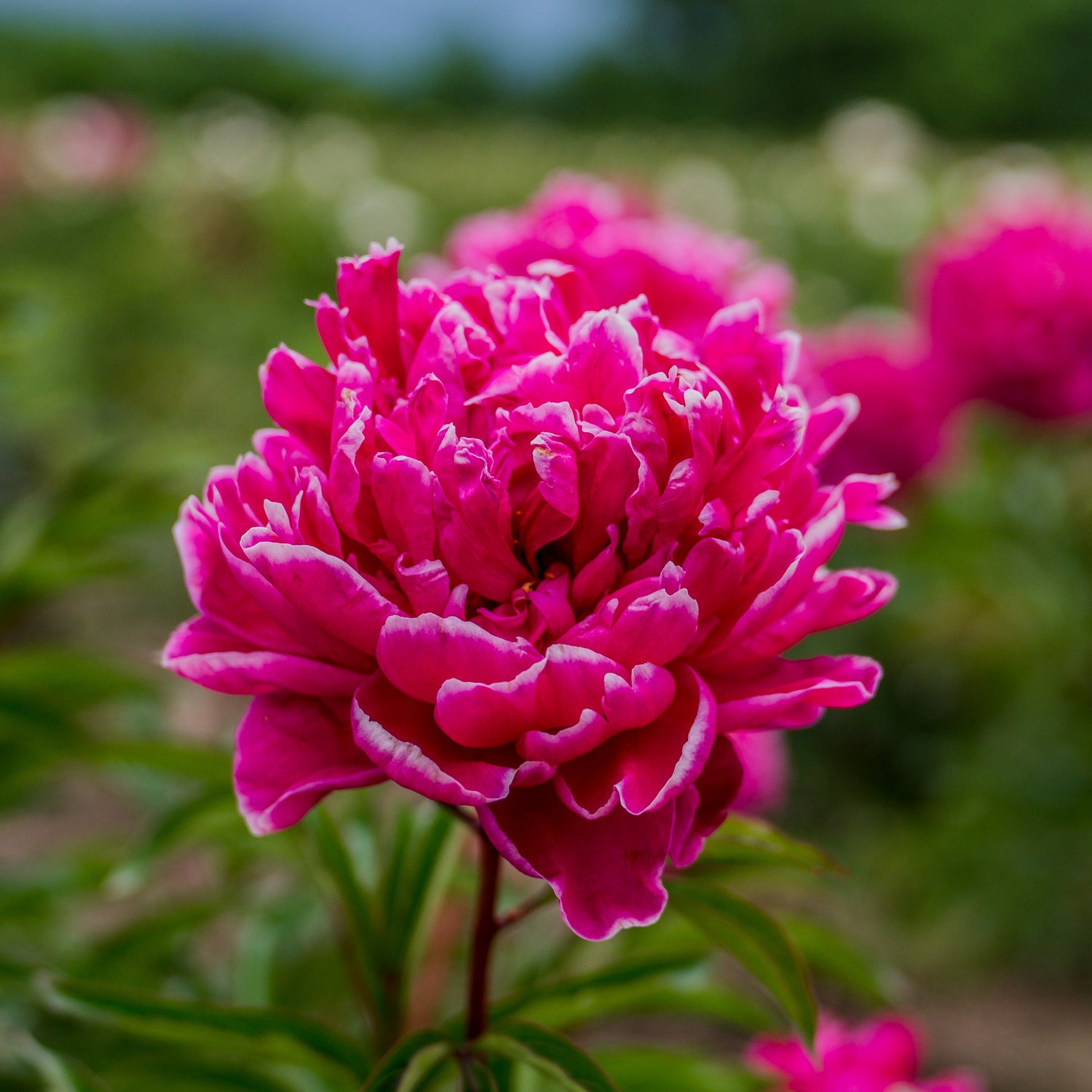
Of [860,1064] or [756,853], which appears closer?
[756,853]

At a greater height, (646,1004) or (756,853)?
(756,853)

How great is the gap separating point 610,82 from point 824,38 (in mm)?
3081

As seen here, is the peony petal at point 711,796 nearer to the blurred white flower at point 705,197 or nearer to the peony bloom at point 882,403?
the peony bloom at point 882,403

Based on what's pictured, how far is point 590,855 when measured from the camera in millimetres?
501

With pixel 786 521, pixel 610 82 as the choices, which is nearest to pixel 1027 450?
pixel 786 521

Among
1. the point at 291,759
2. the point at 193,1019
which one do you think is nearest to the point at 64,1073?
the point at 193,1019

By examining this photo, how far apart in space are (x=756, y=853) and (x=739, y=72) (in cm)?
1813

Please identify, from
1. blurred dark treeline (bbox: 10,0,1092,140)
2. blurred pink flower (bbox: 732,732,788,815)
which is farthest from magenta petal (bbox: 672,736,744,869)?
blurred dark treeline (bbox: 10,0,1092,140)

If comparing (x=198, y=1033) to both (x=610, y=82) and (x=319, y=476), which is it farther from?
(x=610, y=82)

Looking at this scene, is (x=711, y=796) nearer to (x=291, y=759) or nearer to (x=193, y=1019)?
(x=291, y=759)

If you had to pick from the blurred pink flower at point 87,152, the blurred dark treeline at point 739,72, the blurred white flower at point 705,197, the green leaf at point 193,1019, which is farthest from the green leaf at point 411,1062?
the blurred dark treeline at point 739,72

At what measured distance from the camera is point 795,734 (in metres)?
2.68

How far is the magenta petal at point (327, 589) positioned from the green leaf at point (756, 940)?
243mm

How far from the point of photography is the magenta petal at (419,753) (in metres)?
0.48
